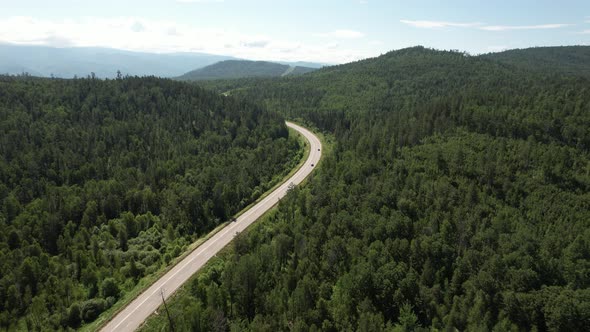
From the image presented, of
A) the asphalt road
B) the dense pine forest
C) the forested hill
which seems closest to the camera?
the dense pine forest

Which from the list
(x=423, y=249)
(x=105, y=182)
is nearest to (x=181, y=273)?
(x=423, y=249)

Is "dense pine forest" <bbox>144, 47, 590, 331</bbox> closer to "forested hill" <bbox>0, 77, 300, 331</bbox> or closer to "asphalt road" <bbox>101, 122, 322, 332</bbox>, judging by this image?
"asphalt road" <bbox>101, 122, 322, 332</bbox>

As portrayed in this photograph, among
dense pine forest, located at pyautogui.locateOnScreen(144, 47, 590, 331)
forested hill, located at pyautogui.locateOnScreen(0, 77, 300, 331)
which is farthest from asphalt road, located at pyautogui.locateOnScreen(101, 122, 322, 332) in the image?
forested hill, located at pyautogui.locateOnScreen(0, 77, 300, 331)

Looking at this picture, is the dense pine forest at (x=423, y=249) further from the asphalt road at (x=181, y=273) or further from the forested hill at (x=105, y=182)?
the forested hill at (x=105, y=182)

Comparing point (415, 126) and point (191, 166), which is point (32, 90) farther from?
point (415, 126)

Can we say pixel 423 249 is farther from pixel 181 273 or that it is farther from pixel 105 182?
pixel 105 182

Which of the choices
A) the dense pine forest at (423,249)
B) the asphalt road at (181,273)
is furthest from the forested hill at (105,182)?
the dense pine forest at (423,249)
